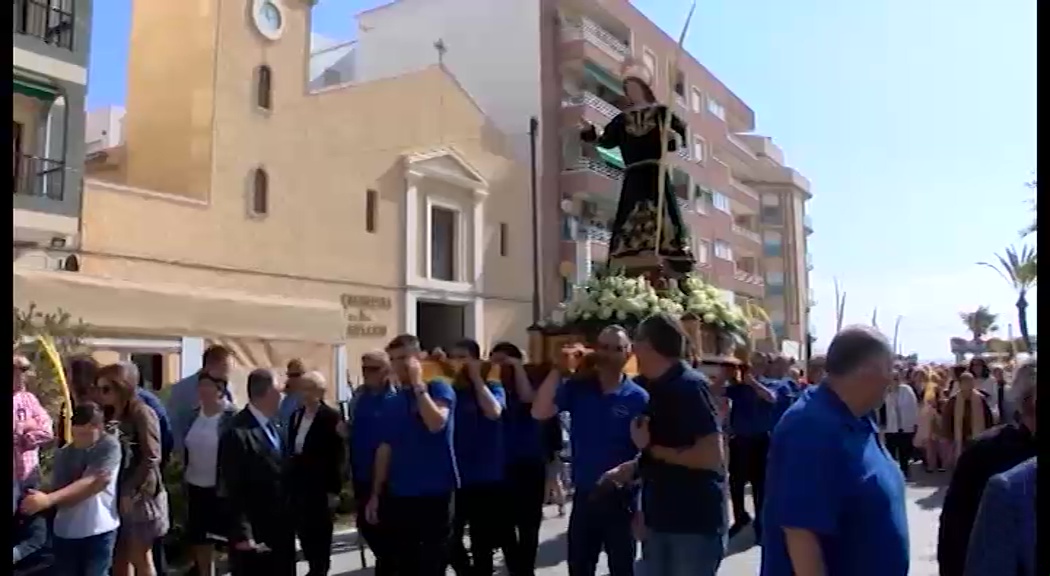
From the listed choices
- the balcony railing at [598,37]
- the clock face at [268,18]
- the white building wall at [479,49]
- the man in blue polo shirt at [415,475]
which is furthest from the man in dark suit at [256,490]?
the balcony railing at [598,37]

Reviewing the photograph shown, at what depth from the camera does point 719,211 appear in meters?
39.7

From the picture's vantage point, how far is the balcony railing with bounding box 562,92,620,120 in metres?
28.3

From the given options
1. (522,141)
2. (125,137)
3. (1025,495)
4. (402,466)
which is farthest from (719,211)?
(1025,495)

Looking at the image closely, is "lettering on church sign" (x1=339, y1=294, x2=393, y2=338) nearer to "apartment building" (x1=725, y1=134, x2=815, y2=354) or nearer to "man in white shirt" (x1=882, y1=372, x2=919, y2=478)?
"man in white shirt" (x1=882, y1=372, x2=919, y2=478)

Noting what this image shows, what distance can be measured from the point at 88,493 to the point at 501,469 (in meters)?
2.53

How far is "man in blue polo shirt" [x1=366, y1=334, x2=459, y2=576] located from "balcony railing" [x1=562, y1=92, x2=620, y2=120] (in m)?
23.2

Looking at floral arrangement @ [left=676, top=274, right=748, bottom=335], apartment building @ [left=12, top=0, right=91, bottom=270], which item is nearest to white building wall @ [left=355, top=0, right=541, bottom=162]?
apartment building @ [left=12, top=0, right=91, bottom=270]

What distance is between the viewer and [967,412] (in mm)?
11688

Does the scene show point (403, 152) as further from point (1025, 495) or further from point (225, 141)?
point (1025, 495)

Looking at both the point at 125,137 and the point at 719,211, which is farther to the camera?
the point at 719,211

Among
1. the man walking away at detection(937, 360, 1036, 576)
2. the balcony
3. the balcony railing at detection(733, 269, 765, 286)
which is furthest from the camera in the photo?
the balcony

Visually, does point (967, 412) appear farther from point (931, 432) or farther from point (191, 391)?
point (191, 391)

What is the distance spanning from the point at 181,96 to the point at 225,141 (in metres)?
0.98

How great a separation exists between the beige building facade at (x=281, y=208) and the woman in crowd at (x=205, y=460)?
13.9 ft
